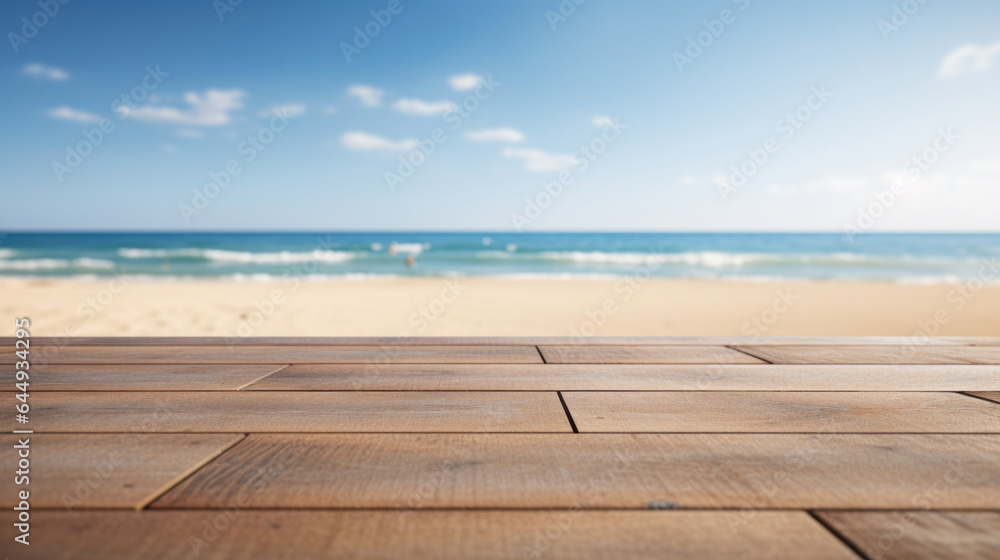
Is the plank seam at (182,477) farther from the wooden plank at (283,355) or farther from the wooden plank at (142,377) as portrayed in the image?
→ the wooden plank at (283,355)

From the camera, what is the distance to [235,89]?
1762 centimetres

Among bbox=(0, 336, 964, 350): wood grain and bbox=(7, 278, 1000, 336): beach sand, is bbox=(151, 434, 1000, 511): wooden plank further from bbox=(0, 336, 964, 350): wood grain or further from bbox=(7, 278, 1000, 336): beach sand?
bbox=(7, 278, 1000, 336): beach sand

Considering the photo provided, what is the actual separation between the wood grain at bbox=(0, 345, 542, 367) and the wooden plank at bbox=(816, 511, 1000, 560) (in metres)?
0.85

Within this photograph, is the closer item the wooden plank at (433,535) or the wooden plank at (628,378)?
the wooden plank at (433,535)

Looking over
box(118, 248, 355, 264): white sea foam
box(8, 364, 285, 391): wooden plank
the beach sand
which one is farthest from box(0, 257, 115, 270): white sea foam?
box(8, 364, 285, 391): wooden plank

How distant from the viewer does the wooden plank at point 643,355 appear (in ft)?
4.52

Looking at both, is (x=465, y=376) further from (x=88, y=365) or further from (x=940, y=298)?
(x=940, y=298)

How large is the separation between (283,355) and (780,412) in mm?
1215

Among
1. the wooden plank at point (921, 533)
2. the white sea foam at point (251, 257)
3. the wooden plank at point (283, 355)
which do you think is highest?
the white sea foam at point (251, 257)

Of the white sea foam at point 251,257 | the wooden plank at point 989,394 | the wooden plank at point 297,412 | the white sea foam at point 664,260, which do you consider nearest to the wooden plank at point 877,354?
the wooden plank at point 989,394

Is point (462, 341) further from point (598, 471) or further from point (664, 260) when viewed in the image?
point (664, 260)

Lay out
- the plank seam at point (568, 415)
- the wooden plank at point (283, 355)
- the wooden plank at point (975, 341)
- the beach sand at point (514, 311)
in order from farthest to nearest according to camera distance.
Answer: the beach sand at point (514, 311), the wooden plank at point (975, 341), the wooden plank at point (283, 355), the plank seam at point (568, 415)

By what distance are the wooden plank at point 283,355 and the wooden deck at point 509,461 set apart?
72 mm

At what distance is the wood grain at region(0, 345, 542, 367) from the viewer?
1364 millimetres
